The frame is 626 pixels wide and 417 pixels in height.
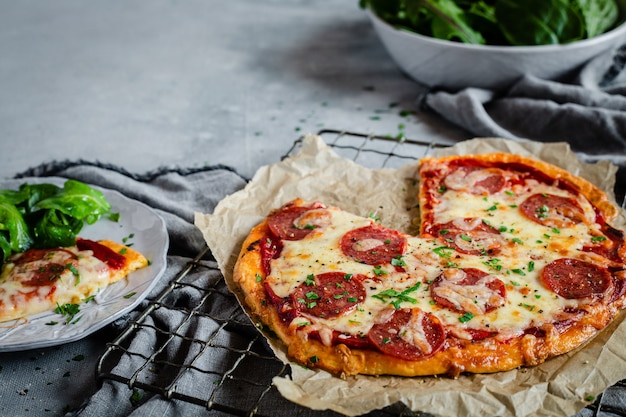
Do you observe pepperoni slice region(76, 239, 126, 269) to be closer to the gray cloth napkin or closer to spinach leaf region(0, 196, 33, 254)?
spinach leaf region(0, 196, 33, 254)

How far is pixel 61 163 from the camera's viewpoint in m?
5.32

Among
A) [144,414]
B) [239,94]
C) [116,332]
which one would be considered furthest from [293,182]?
[239,94]

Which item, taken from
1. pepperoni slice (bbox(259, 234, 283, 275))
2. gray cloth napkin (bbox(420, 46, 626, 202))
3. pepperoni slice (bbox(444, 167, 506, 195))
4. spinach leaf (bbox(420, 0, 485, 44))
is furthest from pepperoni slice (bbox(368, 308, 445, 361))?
spinach leaf (bbox(420, 0, 485, 44))

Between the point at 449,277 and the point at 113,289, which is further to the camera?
the point at 113,289

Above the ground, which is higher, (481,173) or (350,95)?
(481,173)

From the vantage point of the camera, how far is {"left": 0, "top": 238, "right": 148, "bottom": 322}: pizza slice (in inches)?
148

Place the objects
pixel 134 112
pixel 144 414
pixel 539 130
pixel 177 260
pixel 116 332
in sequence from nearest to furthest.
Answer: pixel 144 414
pixel 116 332
pixel 177 260
pixel 539 130
pixel 134 112

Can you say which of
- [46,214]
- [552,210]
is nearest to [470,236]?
[552,210]

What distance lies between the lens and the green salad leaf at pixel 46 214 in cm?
417

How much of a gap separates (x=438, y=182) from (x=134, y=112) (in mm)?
3179

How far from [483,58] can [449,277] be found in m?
2.83

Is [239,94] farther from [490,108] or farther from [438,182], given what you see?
[438,182]

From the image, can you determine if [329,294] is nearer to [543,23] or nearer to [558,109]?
[558,109]

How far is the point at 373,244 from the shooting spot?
3.97 meters
